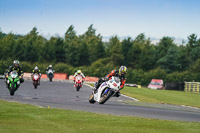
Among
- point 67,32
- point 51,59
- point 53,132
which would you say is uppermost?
point 67,32

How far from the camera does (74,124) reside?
1138 cm

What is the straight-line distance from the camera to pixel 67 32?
141 m

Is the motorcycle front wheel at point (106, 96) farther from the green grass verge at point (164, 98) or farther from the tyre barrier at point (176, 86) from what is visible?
the tyre barrier at point (176, 86)

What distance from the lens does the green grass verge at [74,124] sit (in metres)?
10.4

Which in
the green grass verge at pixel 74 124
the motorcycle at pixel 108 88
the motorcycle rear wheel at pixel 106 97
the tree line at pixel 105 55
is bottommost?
the green grass verge at pixel 74 124

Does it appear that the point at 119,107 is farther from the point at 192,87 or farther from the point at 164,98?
the point at 192,87

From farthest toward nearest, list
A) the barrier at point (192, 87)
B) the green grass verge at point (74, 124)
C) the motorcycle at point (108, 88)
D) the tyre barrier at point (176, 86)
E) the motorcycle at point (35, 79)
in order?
the tyre barrier at point (176, 86), the barrier at point (192, 87), the motorcycle at point (35, 79), the motorcycle at point (108, 88), the green grass verge at point (74, 124)

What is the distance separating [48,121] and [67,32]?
428 ft

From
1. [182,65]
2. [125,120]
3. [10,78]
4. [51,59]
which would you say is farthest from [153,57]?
[125,120]

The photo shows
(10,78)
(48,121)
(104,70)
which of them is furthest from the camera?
(104,70)

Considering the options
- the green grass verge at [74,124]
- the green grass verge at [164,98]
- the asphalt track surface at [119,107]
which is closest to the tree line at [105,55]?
the green grass verge at [164,98]

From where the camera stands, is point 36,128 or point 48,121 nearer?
point 36,128

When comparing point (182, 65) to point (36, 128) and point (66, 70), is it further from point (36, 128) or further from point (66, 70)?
point (36, 128)

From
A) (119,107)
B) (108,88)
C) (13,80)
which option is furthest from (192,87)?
(108,88)
